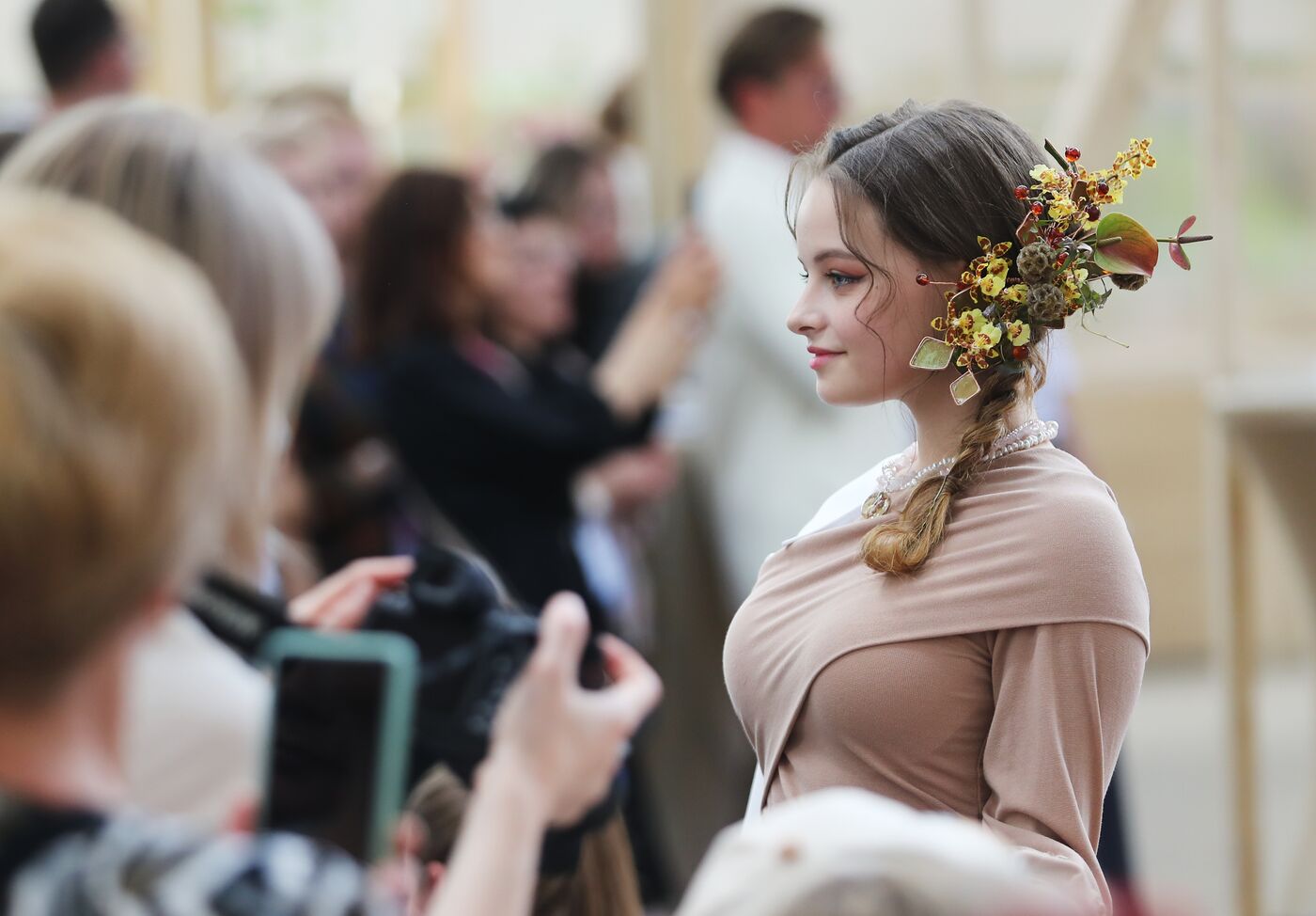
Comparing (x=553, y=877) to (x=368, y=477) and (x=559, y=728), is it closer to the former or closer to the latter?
(x=559, y=728)

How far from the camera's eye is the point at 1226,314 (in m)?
2.72

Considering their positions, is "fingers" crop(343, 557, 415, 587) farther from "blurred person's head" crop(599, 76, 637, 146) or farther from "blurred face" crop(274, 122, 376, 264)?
"blurred person's head" crop(599, 76, 637, 146)

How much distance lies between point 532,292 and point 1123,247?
223 cm

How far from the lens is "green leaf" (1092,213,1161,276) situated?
A: 1.32 m

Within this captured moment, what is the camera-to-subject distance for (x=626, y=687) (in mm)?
1273

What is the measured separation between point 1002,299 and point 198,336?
66cm

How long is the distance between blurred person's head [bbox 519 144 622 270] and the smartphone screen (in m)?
2.90

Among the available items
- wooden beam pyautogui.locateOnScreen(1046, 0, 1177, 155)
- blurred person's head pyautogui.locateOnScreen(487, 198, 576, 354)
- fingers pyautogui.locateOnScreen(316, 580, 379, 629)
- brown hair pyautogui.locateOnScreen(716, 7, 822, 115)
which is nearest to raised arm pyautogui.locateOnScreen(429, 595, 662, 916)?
fingers pyautogui.locateOnScreen(316, 580, 379, 629)

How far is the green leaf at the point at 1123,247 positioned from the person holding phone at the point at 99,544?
27.5 inches

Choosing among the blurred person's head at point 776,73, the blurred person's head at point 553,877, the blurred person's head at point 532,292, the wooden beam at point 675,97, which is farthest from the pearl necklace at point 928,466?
the wooden beam at point 675,97

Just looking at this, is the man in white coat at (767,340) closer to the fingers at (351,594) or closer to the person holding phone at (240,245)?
the fingers at (351,594)

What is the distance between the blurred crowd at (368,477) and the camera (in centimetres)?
86

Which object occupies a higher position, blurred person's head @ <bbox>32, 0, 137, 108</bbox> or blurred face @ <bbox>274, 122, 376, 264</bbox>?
blurred person's head @ <bbox>32, 0, 137, 108</bbox>

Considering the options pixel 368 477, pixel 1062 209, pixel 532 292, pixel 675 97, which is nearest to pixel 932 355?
pixel 1062 209
